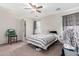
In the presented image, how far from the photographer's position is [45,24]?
166 cm

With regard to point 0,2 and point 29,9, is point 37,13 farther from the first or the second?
point 0,2

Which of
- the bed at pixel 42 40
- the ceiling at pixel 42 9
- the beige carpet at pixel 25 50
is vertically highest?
the ceiling at pixel 42 9

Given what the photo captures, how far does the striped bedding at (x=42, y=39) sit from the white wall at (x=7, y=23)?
0.85ft

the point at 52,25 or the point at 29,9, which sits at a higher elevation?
the point at 29,9

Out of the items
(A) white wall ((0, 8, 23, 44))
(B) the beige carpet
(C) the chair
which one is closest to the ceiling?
(A) white wall ((0, 8, 23, 44))

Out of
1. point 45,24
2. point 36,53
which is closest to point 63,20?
point 45,24

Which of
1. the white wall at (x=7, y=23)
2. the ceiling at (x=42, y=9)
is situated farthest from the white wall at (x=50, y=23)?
the white wall at (x=7, y=23)

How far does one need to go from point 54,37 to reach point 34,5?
2.46 feet

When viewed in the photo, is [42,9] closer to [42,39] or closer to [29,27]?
[29,27]

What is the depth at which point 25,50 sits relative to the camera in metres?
1.56

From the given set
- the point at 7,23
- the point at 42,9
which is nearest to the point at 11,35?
the point at 7,23

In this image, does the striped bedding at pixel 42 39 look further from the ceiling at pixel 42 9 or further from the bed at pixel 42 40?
the ceiling at pixel 42 9

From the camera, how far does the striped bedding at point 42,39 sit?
1566mm

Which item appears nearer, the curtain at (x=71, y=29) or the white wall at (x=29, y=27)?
the curtain at (x=71, y=29)
